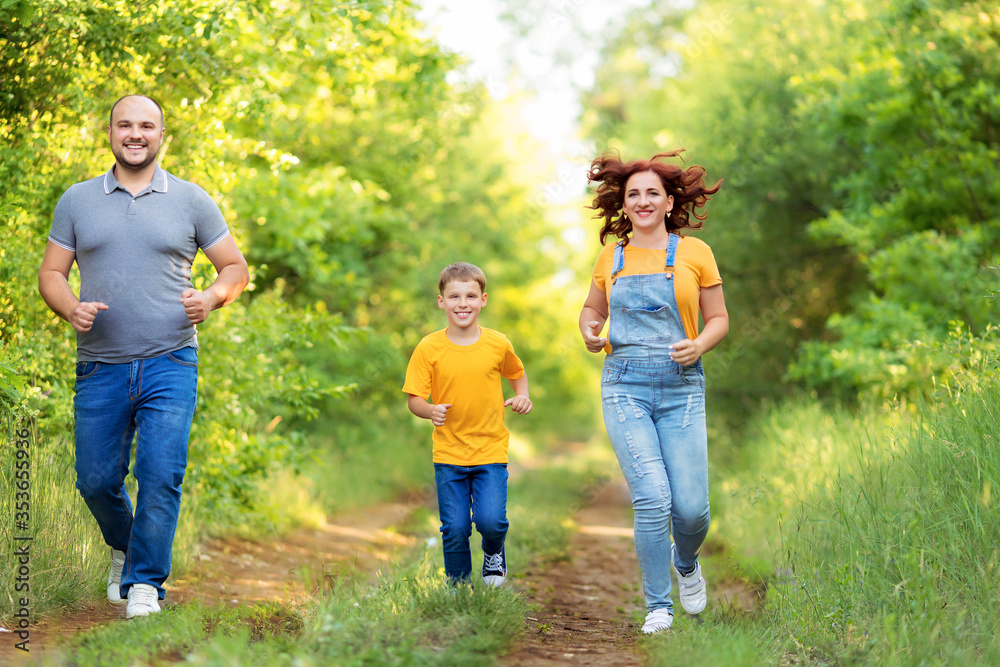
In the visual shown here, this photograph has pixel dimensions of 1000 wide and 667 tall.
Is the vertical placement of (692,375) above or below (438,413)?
above

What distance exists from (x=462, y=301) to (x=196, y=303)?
1.30m

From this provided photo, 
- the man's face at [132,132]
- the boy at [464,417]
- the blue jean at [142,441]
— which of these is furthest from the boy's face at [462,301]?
the man's face at [132,132]

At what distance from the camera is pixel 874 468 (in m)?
5.39

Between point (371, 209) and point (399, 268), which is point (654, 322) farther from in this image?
point (399, 268)

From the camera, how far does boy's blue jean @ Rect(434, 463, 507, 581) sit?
4.56 meters

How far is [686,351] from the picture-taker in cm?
430

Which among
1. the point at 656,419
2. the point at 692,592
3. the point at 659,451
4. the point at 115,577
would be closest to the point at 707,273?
the point at 656,419

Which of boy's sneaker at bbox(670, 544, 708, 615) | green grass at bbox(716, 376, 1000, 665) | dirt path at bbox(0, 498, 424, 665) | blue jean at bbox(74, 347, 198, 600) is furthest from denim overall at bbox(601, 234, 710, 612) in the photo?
blue jean at bbox(74, 347, 198, 600)

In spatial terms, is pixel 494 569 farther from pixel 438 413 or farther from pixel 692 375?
pixel 692 375

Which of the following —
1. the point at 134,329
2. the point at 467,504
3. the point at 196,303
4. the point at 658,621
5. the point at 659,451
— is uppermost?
the point at 196,303

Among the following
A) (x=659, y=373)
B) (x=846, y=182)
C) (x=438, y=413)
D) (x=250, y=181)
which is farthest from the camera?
(x=846, y=182)

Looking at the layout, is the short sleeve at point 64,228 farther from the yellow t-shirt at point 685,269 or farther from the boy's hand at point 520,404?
the yellow t-shirt at point 685,269

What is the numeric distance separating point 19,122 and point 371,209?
5.13 meters

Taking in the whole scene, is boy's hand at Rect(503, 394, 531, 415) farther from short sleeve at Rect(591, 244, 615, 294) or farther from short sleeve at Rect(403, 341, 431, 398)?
short sleeve at Rect(591, 244, 615, 294)
